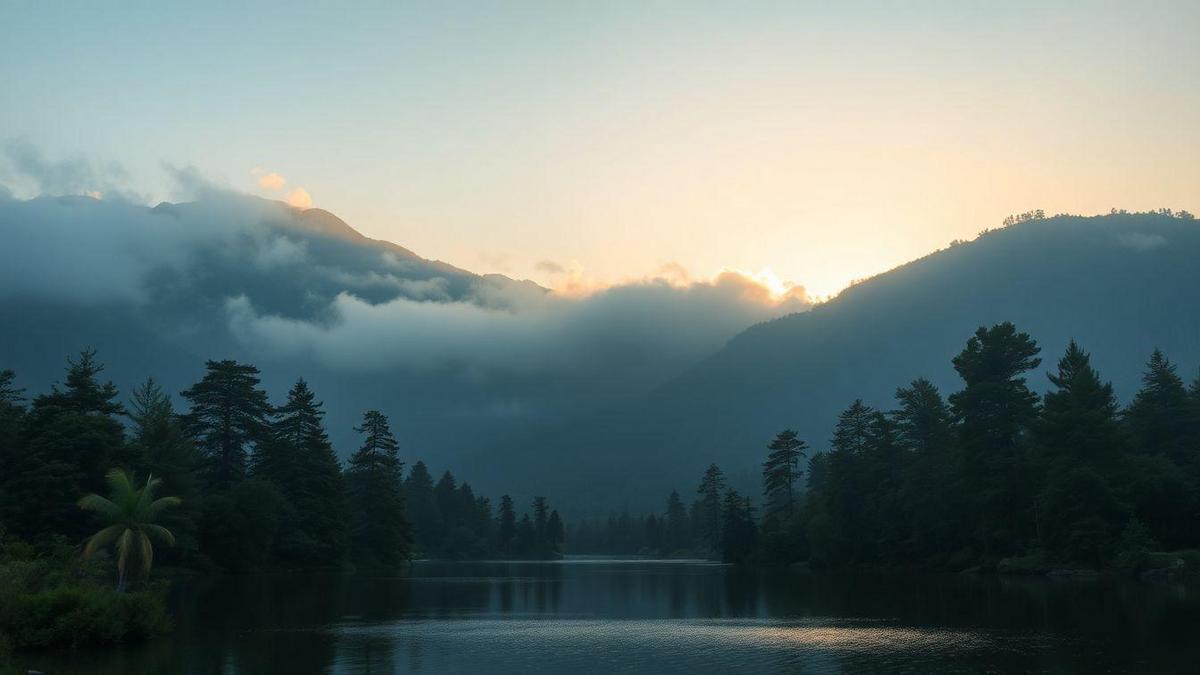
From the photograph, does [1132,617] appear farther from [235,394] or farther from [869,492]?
[235,394]

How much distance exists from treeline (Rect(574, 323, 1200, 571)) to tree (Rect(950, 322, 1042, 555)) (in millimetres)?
122

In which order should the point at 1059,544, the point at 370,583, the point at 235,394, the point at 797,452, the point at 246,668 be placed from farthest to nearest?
the point at 797,452, the point at 235,394, the point at 370,583, the point at 1059,544, the point at 246,668

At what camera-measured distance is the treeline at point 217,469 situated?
71562mm

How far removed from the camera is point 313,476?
11250cm

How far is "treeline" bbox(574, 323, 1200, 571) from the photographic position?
254 feet

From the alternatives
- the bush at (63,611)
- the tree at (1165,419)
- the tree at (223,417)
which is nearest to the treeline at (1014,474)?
the tree at (1165,419)

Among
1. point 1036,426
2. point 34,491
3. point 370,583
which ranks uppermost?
point 1036,426

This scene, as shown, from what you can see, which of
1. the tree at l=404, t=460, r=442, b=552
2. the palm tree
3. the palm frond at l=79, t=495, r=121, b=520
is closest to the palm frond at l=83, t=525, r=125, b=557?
the palm tree

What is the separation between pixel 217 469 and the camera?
105m

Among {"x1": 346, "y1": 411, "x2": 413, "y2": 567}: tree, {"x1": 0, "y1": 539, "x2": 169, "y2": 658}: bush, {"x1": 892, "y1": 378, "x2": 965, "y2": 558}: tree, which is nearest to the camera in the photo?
{"x1": 0, "y1": 539, "x2": 169, "y2": 658}: bush

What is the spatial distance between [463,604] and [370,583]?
2840 centimetres

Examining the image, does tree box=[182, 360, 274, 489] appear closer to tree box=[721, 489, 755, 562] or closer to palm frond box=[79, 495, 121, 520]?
palm frond box=[79, 495, 121, 520]

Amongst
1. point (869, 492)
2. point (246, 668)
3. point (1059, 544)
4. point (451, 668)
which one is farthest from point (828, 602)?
point (869, 492)

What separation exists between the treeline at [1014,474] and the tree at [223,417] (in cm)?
6855
